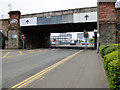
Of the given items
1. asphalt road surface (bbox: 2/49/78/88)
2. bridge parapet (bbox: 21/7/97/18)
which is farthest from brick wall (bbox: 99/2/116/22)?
asphalt road surface (bbox: 2/49/78/88)

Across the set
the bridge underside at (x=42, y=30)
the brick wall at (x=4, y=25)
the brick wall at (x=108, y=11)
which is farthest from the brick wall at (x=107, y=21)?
the brick wall at (x=4, y=25)

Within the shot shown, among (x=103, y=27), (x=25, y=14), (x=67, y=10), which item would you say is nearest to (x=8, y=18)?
(x=25, y=14)

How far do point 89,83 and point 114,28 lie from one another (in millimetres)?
17095

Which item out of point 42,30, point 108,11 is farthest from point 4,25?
point 108,11

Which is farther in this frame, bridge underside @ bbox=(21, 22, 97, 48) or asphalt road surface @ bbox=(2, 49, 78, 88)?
bridge underside @ bbox=(21, 22, 97, 48)

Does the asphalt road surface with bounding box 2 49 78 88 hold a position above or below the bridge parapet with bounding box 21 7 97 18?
below

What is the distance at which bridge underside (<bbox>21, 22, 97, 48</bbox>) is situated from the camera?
1011 inches

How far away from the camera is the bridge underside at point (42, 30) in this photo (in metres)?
25.7

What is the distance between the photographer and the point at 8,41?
26125mm

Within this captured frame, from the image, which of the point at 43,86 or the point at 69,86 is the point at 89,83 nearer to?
the point at 69,86

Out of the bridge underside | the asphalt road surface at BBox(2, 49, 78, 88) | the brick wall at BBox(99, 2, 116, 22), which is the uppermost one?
the brick wall at BBox(99, 2, 116, 22)

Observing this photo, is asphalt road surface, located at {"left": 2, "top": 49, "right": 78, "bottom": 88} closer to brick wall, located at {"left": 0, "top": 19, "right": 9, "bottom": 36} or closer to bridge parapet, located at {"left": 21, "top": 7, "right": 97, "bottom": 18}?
bridge parapet, located at {"left": 21, "top": 7, "right": 97, "bottom": 18}

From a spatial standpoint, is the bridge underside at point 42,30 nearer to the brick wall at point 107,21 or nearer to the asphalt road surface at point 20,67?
the brick wall at point 107,21

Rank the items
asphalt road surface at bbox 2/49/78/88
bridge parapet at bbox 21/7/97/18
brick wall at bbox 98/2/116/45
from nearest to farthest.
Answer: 1. asphalt road surface at bbox 2/49/78/88
2. brick wall at bbox 98/2/116/45
3. bridge parapet at bbox 21/7/97/18
